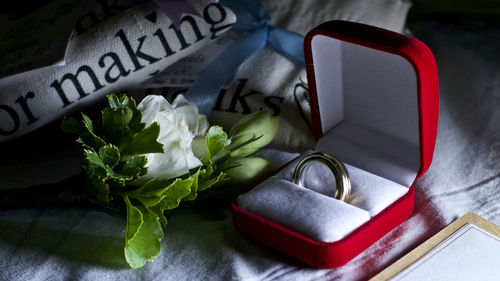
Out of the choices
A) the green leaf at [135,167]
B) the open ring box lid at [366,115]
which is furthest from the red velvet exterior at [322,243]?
the green leaf at [135,167]

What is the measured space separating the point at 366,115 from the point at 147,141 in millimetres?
280

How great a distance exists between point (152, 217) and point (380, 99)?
0.30 metres

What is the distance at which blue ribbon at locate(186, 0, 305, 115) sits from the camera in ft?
A: 2.56

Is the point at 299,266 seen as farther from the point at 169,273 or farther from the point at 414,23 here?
the point at 414,23

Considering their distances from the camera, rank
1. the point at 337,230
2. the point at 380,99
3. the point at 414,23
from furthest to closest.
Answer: the point at 414,23 < the point at 380,99 < the point at 337,230

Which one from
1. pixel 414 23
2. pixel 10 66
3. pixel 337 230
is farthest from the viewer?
pixel 414 23

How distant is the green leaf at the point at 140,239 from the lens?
0.55 metres

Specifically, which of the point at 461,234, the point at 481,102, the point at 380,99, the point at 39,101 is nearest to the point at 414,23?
the point at 481,102

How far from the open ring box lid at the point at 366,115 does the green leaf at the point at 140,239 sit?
0.09 meters

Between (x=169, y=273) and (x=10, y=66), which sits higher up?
(x=10, y=66)

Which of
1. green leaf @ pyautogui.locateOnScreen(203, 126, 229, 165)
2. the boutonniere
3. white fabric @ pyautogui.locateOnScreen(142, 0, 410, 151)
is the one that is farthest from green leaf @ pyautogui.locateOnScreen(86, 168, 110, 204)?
white fabric @ pyautogui.locateOnScreen(142, 0, 410, 151)

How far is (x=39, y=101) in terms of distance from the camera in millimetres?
728

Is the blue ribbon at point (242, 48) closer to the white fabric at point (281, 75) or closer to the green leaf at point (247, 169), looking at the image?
the white fabric at point (281, 75)

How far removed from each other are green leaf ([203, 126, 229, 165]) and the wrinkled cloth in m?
0.07
